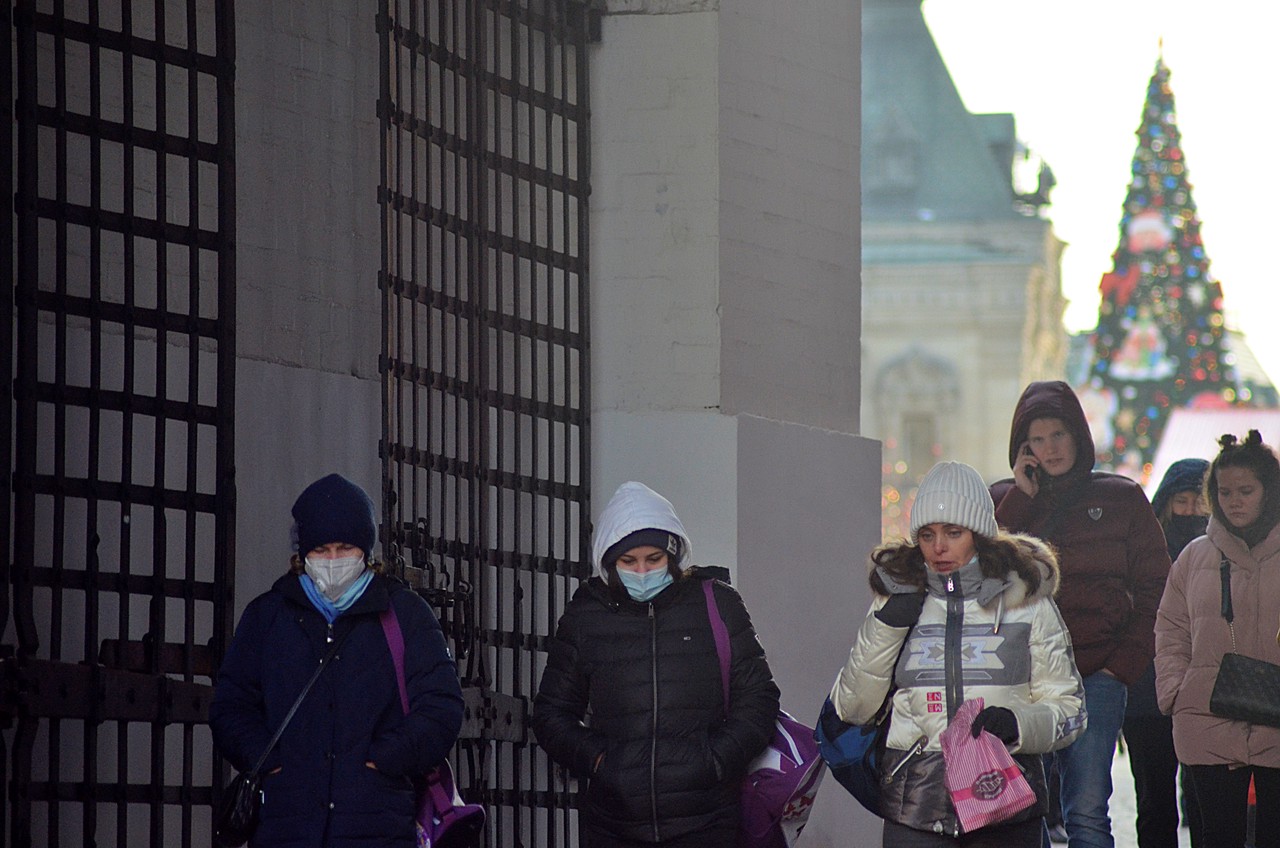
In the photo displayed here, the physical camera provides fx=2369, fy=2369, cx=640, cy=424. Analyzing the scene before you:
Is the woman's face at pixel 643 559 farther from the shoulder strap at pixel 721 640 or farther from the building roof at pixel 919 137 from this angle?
the building roof at pixel 919 137

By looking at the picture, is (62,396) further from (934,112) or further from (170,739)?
(934,112)

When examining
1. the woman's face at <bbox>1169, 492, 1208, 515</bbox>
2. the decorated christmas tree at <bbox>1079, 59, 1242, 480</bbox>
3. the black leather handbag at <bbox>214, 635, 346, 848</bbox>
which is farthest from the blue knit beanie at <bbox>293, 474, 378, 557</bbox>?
the decorated christmas tree at <bbox>1079, 59, 1242, 480</bbox>

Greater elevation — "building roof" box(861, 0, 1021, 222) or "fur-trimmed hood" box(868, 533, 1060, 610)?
"building roof" box(861, 0, 1021, 222)

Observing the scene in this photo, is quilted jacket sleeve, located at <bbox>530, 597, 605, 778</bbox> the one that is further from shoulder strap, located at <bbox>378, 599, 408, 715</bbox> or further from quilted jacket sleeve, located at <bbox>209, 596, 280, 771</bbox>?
quilted jacket sleeve, located at <bbox>209, 596, 280, 771</bbox>

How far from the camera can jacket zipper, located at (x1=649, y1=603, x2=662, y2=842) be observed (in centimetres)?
641

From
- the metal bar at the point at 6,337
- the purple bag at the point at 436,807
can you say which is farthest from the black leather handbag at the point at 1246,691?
the metal bar at the point at 6,337

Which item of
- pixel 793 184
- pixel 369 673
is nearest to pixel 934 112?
pixel 793 184

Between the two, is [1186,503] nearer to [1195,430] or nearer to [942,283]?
[1195,430]

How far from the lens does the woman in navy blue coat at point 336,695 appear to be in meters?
5.83

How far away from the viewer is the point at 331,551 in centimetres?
595

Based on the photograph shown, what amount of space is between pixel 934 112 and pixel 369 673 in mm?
63149

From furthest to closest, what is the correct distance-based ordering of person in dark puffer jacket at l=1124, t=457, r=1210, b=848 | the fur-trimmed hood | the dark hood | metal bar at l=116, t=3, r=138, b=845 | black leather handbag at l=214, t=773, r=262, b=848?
person in dark puffer jacket at l=1124, t=457, r=1210, b=848, the dark hood, metal bar at l=116, t=3, r=138, b=845, the fur-trimmed hood, black leather handbag at l=214, t=773, r=262, b=848

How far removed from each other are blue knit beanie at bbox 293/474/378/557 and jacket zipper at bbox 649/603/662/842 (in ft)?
2.94

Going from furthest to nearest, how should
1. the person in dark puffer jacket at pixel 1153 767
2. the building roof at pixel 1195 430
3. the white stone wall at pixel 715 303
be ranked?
the building roof at pixel 1195 430
the white stone wall at pixel 715 303
the person in dark puffer jacket at pixel 1153 767
